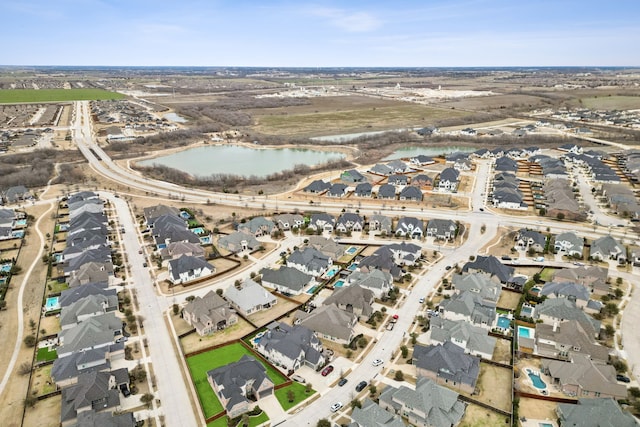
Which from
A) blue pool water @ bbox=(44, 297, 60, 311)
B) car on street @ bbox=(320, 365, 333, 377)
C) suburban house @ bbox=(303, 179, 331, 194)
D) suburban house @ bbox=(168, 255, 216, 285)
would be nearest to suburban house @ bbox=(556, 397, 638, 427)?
car on street @ bbox=(320, 365, 333, 377)

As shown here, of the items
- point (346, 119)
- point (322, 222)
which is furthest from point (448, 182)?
point (346, 119)

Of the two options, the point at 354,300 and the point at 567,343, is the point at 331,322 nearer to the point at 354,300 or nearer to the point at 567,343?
the point at 354,300

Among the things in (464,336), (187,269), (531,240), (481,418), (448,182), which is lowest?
(481,418)

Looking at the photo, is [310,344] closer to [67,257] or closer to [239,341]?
[239,341]

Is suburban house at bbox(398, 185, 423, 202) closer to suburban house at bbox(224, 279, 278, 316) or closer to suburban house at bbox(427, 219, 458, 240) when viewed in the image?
suburban house at bbox(427, 219, 458, 240)

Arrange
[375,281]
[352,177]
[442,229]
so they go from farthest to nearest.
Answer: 1. [352,177]
2. [442,229]
3. [375,281]

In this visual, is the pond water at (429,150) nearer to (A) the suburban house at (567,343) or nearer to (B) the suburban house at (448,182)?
(B) the suburban house at (448,182)
